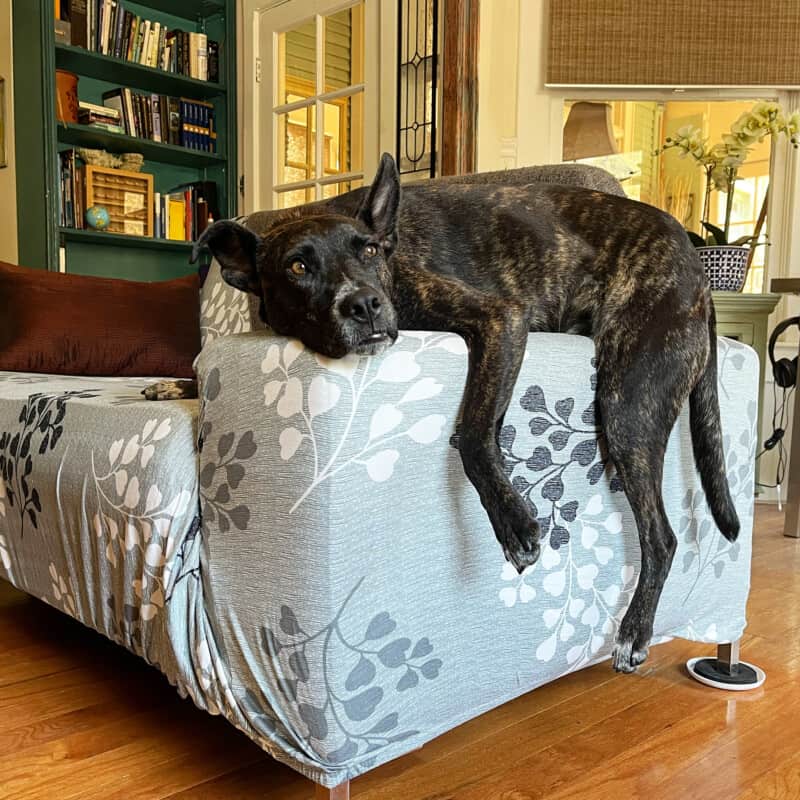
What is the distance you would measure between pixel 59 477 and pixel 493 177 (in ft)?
3.77

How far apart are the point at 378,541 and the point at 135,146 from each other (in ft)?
12.9

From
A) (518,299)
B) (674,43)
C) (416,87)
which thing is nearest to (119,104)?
(416,87)

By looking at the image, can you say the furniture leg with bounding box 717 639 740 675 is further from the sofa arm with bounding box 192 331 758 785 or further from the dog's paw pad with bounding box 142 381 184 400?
the dog's paw pad with bounding box 142 381 184 400

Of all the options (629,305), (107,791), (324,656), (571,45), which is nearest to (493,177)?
(629,305)

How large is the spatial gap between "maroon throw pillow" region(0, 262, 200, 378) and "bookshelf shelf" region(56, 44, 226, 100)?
6.76 feet

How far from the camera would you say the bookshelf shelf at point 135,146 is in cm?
408

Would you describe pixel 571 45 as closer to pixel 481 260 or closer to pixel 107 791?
pixel 481 260

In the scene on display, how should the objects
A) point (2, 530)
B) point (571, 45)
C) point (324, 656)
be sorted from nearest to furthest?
point (324, 656)
point (2, 530)
point (571, 45)

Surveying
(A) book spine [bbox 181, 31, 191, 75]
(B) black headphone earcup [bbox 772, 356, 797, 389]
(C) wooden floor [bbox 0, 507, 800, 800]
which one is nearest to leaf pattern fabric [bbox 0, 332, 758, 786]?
(C) wooden floor [bbox 0, 507, 800, 800]

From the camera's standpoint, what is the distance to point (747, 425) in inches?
59.9

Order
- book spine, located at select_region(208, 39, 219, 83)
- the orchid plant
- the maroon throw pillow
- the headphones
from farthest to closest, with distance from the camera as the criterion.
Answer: book spine, located at select_region(208, 39, 219, 83), the headphones, the orchid plant, the maroon throw pillow

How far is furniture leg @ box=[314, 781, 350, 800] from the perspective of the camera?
104 cm

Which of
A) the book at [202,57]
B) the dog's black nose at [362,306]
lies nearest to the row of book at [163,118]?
the book at [202,57]

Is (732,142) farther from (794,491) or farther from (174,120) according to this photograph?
(174,120)
